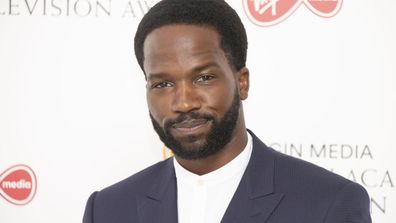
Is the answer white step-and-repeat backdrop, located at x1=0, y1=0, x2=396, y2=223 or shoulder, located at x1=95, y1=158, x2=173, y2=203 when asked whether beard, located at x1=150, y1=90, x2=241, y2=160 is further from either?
white step-and-repeat backdrop, located at x1=0, y1=0, x2=396, y2=223

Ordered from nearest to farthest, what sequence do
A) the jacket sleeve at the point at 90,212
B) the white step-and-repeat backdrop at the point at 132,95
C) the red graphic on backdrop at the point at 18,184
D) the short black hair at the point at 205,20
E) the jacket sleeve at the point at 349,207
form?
the jacket sleeve at the point at 349,207 < the short black hair at the point at 205,20 < the jacket sleeve at the point at 90,212 < the white step-and-repeat backdrop at the point at 132,95 < the red graphic on backdrop at the point at 18,184

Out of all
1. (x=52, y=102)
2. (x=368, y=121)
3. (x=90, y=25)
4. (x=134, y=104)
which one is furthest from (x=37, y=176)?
(x=368, y=121)

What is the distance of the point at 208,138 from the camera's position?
1339 mm

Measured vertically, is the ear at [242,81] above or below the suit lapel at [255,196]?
above

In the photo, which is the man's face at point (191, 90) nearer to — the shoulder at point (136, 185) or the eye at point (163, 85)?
the eye at point (163, 85)

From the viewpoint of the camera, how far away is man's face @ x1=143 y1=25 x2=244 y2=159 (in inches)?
51.6

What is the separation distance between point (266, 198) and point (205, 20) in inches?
16.9

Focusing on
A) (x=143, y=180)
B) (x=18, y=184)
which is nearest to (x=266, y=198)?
(x=143, y=180)

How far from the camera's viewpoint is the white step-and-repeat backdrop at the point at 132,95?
6.81ft

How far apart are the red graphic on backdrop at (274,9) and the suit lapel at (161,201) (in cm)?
81

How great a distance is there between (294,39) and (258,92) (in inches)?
8.9

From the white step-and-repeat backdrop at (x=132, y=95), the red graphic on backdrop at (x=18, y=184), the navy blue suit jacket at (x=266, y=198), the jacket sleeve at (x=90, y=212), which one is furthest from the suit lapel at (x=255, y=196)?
the red graphic on backdrop at (x=18, y=184)

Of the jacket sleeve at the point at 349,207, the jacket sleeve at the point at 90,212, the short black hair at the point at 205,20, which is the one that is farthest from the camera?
the jacket sleeve at the point at 90,212

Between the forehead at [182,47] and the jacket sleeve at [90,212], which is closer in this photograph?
the forehead at [182,47]
